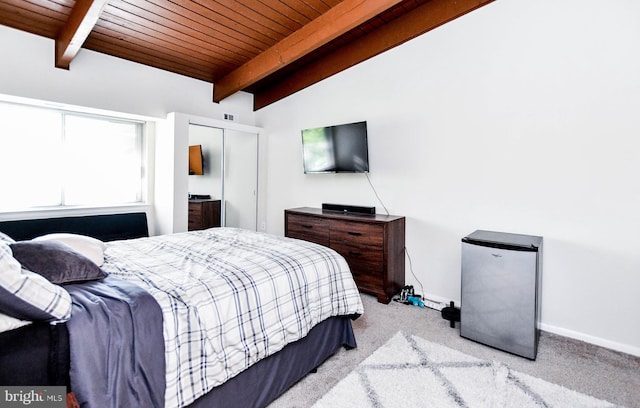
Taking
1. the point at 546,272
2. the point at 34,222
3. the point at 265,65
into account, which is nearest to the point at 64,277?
the point at 34,222

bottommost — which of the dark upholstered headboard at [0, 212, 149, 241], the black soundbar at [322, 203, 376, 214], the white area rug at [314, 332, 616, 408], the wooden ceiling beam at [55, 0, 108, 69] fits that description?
the white area rug at [314, 332, 616, 408]

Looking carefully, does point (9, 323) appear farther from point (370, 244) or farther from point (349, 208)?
point (349, 208)

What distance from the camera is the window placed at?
316 cm

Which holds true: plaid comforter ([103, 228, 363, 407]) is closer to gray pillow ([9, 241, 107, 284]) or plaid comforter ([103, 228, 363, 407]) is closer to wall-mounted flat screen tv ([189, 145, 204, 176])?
gray pillow ([9, 241, 107, 284])

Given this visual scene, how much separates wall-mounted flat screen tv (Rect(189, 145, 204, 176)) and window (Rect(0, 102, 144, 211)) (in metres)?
0.73

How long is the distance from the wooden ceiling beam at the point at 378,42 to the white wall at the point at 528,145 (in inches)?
3.8

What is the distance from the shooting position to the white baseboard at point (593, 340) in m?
2.25

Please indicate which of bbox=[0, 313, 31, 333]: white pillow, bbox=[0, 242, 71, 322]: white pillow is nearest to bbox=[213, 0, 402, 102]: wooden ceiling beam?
bbox=[0, 242, 71, 322]: white pillow

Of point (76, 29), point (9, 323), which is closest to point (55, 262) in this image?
point (9, 323)

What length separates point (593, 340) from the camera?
2389 mm

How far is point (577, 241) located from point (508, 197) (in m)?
0.59

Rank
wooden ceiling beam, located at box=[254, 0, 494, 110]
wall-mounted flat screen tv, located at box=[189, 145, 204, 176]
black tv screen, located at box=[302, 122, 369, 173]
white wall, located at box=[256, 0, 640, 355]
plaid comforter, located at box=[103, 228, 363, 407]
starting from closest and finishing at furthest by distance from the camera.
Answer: plaid comforter, located at box=[103, 228, 363, 407]
white wall, located at box=[256, 0, 640, 355]
wooden ceiling beam, located at box=[254, 0, 494, 110]
black tv screen, located at box=[302, 122, 369, 173]
wall-mounted flat screen tv, located at box=[189, 145, 204, 176]

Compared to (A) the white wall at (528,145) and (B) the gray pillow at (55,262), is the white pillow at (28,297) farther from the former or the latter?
(A) the white wall at (528,145)

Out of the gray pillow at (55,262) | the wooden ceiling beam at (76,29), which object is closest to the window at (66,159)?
the wooden ceiling beam at (76,29)
